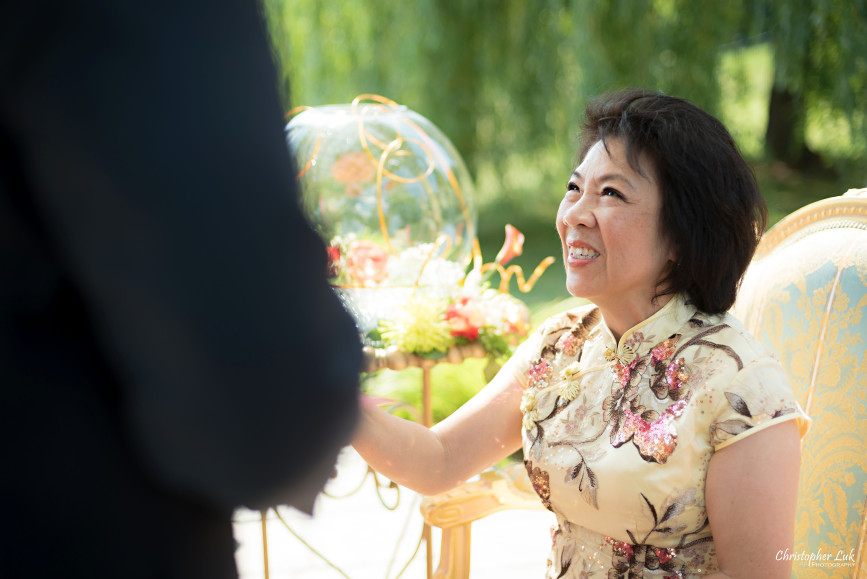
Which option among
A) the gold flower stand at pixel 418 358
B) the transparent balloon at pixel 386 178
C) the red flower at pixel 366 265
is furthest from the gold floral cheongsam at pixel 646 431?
the transparent balloon at pixel 386 178

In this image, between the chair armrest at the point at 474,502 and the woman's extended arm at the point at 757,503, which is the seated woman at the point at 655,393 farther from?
the chair armrest at the point at 474,502

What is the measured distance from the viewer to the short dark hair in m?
1.36

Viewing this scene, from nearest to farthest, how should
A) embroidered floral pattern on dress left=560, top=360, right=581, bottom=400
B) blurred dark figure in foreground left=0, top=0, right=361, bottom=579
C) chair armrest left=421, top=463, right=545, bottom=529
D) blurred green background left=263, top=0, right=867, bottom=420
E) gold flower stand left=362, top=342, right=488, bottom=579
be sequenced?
blurred dark figure in foreground left=0, top=0, right=361, bottom=579 → embroidered floral pattern on dress left=560, top=360, right=581, bottom=400 → chair armrest left=421, top=463, right=545, bottom=529 → gold flower stand left=362, top=342, right=488, bottom=579 → blurred green background left=263, top=0, right=867, bottom=420

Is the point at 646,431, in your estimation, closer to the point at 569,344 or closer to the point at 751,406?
the point at 751,406

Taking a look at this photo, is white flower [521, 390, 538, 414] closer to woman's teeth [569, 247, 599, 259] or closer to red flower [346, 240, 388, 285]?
woman's teeth [569, 247, 599, 259]

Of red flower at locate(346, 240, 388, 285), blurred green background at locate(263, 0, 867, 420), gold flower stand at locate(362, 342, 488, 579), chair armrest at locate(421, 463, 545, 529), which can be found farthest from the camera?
blurred green background at locate(263, 0, 867, 420)

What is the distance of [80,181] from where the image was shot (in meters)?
0.52

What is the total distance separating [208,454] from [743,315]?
4.92 ft

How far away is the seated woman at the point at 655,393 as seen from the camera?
1255 millimetres

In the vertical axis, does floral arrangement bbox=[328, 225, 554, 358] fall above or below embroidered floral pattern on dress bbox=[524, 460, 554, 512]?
above

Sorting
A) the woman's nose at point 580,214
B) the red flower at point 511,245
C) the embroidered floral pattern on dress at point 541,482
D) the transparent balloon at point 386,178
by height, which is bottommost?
the embroidered floral pattern on dress at point 541,482

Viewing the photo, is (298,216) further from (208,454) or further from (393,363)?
(393,363)

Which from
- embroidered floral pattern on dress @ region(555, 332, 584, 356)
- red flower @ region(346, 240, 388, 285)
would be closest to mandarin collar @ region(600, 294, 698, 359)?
embroidered floral pattern on dress @ region(555, 332, 584, 356)

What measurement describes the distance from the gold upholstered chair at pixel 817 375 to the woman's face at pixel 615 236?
41 centimetres
